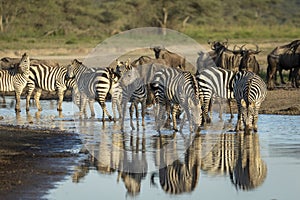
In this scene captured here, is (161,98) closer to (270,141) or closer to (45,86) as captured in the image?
(270,141)

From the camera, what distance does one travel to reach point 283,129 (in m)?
14.4

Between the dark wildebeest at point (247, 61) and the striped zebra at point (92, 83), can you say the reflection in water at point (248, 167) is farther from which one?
the dark wildebeest at point (247, 61)

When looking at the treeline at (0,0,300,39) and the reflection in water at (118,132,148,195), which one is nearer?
the reflection in water at (118,132,148,195)

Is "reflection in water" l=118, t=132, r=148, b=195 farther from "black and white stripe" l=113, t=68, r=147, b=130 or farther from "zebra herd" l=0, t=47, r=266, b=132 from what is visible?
"black and white stripe" l=113, t=68, r=147, b=130

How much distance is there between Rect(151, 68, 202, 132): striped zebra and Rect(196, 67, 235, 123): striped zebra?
60 cm

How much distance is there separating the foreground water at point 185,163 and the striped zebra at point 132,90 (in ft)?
1.44

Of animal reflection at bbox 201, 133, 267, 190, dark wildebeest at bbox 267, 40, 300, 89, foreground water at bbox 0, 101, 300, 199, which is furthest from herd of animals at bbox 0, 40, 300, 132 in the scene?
dark wildebeest at bbox 267, 40, 300, 89

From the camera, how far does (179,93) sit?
14508 millimetres

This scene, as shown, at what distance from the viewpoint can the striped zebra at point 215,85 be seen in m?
15.3

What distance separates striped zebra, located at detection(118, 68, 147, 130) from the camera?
15.2m

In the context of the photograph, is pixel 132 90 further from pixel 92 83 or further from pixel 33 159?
pixel 33 159

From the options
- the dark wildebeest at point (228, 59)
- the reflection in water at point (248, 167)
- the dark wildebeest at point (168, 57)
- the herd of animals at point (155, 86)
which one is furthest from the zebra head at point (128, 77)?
the dark wildebeest at point (168, 57)

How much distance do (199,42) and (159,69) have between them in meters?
27.2

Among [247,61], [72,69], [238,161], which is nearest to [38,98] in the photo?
[72,69]
